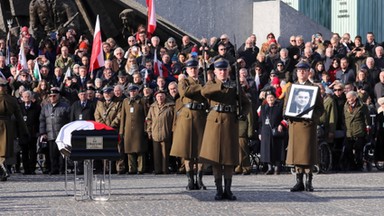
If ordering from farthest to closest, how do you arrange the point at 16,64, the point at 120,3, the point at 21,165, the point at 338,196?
the point at 120,3, the point at 16,64, the point at 21,165, the point at 338,196

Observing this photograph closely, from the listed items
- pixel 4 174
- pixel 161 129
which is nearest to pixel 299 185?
pixel 4 174

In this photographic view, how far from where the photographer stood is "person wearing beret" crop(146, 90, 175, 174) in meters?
23.9

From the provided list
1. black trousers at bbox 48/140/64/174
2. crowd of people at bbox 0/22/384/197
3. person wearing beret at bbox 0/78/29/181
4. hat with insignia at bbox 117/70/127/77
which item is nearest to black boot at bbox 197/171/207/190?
crowd of people at bbox 0/22/384/197

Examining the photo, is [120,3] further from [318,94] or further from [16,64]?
[318,94]

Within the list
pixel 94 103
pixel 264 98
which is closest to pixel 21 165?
pixel 94 103

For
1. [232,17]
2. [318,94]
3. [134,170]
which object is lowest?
[134,170]

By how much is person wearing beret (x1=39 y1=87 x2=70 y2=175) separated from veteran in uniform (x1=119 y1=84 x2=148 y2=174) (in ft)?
3.78

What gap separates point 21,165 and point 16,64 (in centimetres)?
277

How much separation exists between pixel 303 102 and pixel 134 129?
261 inches

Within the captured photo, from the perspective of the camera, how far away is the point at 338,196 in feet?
57.0

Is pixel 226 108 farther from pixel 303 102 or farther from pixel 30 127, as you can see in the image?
pixel 30 127

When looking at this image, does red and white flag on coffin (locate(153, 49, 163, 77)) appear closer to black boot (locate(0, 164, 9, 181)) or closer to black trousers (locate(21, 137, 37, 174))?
black trousers (locate(21, 137, 37, 174))

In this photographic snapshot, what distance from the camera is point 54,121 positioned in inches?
947

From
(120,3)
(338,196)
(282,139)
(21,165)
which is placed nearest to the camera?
(338,196)
